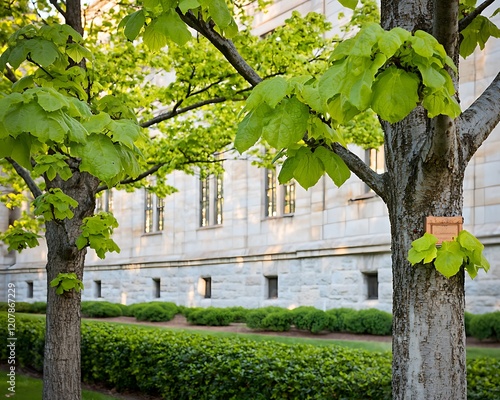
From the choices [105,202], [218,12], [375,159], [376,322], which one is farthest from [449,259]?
[105,202]

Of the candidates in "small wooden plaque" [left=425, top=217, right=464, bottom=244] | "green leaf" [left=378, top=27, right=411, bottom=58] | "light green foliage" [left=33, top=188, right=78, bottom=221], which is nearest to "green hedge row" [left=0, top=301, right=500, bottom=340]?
"light green foliage" [left=33, top=188, right=78, bottom=221]

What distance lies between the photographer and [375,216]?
661 inches

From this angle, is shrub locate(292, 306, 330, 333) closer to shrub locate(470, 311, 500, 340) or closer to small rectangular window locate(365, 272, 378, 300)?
small rectangular window locate(365, 272, 378, 300)

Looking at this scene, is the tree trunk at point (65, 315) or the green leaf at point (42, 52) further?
the tree trunk at point (65, 315)

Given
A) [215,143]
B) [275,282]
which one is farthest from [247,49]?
[275,282]

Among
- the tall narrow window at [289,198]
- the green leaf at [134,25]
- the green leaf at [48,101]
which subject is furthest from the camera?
the tall narrow window at [289,198]

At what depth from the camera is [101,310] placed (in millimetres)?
24469

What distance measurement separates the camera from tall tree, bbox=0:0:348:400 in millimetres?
3559

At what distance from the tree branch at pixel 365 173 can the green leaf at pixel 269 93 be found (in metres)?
1.06

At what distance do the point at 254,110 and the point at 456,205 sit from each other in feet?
4.13

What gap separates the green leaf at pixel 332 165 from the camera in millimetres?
3199

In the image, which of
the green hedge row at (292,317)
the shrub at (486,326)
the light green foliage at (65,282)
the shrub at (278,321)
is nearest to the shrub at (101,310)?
the green hedge row at (292,317)

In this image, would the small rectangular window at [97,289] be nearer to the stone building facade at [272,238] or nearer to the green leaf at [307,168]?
the stone building facade at [272,238]

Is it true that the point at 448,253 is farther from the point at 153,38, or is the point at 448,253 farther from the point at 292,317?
the point at 292,317
